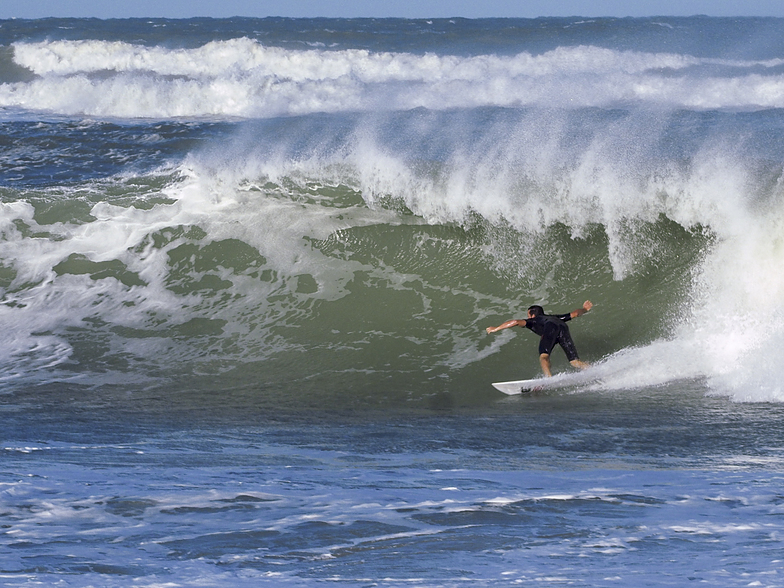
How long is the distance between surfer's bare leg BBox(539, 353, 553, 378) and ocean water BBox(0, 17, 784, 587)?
366 mm

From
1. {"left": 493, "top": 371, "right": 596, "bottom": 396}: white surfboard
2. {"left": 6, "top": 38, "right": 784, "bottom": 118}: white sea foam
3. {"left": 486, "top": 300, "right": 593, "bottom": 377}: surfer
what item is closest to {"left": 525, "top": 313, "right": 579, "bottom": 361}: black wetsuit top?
{"left": 486, "top": 300, "right": 593, "bottom": 377}: surfer

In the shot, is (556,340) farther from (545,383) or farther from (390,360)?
(390,360)

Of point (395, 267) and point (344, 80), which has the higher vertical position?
point (344, 80)

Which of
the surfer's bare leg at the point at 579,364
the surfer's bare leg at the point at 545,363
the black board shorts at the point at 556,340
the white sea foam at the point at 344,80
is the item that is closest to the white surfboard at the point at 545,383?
the surfer's bare leg at the point at 545,363

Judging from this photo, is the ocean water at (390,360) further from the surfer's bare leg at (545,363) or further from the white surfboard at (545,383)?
the surfer's bare leg at (545,363)

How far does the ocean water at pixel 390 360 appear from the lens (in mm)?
4047

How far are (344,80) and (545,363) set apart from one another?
23.2 metres

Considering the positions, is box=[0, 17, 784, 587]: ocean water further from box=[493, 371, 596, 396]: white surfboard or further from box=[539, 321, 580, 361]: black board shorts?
box=[539, 321, 580, 361]: black board shorts

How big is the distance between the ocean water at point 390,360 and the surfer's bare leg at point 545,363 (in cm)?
37

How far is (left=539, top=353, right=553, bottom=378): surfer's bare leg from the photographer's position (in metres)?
7.78

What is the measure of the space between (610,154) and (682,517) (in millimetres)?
7298

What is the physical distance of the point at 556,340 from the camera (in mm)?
8055

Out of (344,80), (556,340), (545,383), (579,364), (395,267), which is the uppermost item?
(344,80)

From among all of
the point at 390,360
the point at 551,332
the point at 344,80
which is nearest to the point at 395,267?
the point at 390,360
